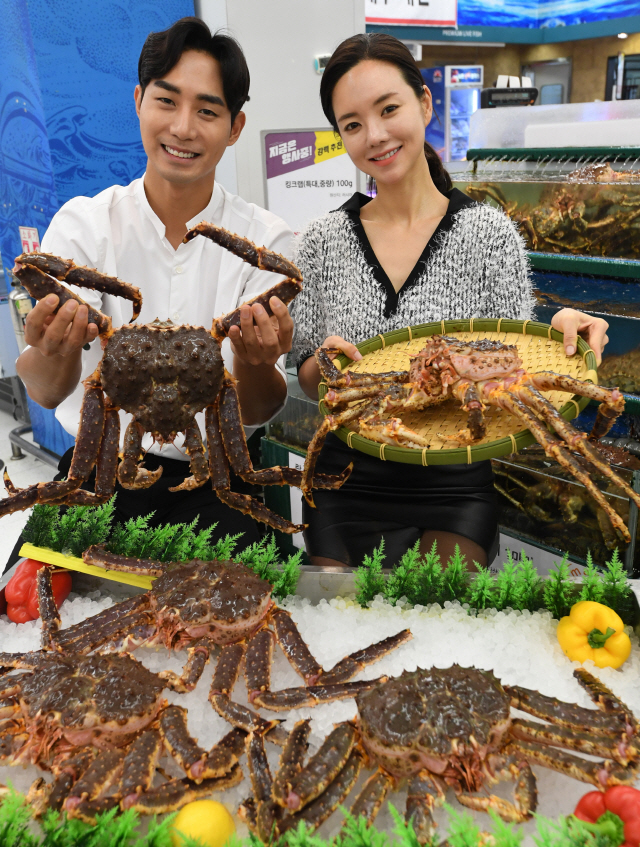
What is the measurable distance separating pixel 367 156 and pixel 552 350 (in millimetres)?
789

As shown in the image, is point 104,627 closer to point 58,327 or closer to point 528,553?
point 58,327

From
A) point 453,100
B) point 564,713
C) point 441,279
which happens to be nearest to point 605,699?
point 564,713

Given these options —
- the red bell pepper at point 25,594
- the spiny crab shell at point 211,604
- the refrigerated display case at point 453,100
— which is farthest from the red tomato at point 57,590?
the refrigerated display case at point 453,100

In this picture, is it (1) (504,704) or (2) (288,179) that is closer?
(1) (504,704)

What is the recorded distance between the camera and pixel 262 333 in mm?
1370

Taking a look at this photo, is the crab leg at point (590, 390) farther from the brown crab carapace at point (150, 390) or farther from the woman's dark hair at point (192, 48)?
the woman's dark hair at point (192, 48)

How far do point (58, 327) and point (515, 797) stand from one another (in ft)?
3.68

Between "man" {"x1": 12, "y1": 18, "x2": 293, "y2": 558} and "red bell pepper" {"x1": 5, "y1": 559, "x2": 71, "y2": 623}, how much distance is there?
1.26 feet

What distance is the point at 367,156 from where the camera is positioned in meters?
1.97

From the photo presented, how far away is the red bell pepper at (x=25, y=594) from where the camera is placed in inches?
60.4

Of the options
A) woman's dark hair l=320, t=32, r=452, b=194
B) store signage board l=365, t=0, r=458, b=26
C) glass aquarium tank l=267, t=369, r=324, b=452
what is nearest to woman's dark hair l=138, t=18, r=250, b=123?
woman's dark hair l=320, t=32, r=452, b=194

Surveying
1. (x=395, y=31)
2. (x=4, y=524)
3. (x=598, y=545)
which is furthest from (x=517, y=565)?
(x=395, y=31)

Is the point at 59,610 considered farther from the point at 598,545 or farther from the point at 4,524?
the point at 4,524

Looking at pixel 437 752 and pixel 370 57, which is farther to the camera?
pixel 370 57
